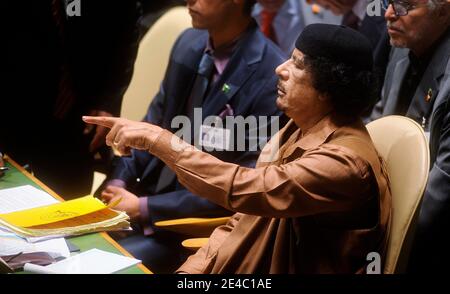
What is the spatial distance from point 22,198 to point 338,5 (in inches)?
85.1

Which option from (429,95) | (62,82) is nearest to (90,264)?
(62,82)

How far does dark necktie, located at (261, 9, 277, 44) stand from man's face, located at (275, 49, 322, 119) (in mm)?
2208

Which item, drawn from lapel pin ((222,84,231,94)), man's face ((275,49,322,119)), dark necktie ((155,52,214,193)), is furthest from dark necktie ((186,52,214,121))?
A: man's face ((275,49,322,119))

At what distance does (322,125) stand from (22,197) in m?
0.99

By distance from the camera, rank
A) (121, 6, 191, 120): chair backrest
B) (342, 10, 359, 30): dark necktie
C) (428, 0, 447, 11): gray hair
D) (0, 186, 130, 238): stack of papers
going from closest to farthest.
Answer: (0, 186, 130, 238): stack of papers, (428, 0, 447, 11): gray hair, (121, 6, 191, 120): chair backrest, (342, 10, 359, 30): dark necktie

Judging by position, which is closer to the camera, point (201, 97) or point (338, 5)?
point (201, 97)

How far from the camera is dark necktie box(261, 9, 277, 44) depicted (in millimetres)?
4156

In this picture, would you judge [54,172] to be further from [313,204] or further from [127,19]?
[313,204]

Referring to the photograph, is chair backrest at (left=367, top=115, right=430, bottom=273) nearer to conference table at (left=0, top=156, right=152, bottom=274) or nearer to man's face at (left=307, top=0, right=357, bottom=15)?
conference table at (left=0, top=156, right=152, bottom=274)

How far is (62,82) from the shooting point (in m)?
2.90

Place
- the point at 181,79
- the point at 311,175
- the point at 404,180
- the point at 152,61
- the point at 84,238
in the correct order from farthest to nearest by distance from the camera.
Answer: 1. the point at 152,61
2. the point at 181,79
3. the point at 84,238
4. the point at 404,180
5. the point at 311,175

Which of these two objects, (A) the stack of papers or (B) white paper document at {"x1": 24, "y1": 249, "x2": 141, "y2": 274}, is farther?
(A) the stack of papers

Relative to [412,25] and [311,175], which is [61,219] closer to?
[311,175]
